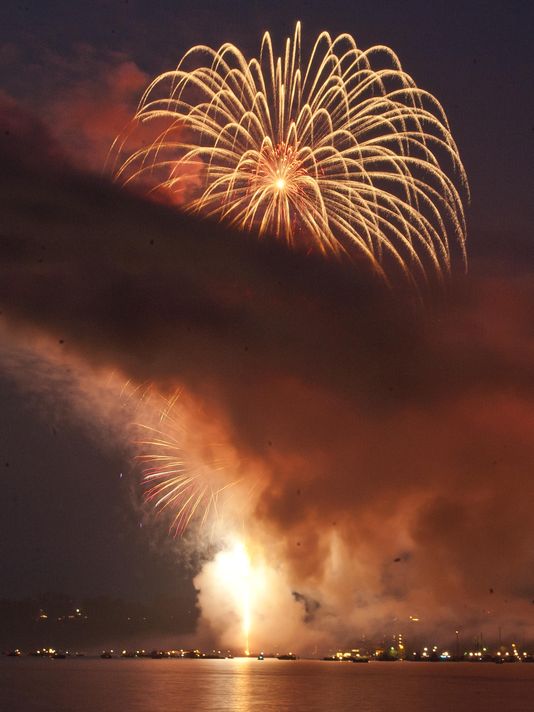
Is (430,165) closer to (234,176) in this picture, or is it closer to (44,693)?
(234,176)

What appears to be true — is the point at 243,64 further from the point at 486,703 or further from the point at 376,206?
the point at 486,703

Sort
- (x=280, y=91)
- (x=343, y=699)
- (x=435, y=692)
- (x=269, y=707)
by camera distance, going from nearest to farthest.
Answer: (x=280, y=91), (x=269, y=707), (x=343, y=699), (x=435, y=692)

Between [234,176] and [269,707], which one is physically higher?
[234,176]

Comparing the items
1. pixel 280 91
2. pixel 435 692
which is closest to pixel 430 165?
pixel 280 91

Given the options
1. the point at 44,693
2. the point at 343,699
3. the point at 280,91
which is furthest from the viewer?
the point at 44,693

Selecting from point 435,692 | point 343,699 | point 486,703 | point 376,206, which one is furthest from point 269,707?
point 376,206

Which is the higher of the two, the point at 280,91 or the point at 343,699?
the point at 280,91

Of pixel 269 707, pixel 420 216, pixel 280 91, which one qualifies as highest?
pixel 280 91

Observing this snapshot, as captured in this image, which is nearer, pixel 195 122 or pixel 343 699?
pixel 195 122

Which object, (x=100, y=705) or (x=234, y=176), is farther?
(x=100, y=705)
